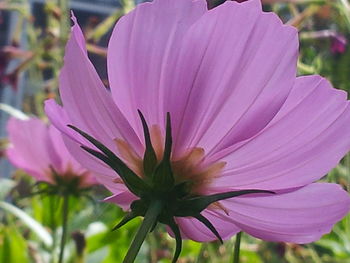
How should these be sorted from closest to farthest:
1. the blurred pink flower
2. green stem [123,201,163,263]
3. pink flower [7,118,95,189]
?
green stem [123,201,163,263] → pink flower [7,118,95,189] → the blurred pink flower

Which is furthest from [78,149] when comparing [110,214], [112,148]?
[110,214]

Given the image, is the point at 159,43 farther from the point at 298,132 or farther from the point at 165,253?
the point at 165,253

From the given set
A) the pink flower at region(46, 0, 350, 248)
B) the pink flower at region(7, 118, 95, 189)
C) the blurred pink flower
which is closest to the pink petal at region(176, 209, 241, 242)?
the pink flower at region(46, 0, 350, 248)

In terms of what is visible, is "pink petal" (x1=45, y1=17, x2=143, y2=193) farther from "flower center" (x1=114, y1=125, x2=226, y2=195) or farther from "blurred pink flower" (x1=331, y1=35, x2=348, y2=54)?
"blurred pink flower" (x1=331, y1=35, x2=348, y2=54)

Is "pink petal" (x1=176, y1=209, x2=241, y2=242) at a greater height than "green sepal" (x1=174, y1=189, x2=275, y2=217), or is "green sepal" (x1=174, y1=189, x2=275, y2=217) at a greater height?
"green sepal" (x1=174, y1=189, x2=275, y2=217)

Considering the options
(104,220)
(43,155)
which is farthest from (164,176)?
(104,220)

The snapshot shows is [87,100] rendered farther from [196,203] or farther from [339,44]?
[339,44]

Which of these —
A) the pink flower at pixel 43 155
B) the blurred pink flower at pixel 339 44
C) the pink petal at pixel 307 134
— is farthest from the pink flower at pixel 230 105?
the blurred pink flower at pixel 339 44
